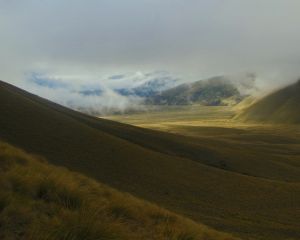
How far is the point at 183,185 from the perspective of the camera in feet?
124

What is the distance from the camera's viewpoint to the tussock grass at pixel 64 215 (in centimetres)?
849

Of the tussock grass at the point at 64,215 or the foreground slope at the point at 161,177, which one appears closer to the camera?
the tussock grass at the point at 64,215

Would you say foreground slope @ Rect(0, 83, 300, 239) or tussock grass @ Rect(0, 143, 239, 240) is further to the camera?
foreground slope @ Rect(0, 83, 300, 239)

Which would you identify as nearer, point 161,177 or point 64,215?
point 64,215

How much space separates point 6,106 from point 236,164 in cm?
3000

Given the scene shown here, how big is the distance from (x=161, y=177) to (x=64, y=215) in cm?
2950

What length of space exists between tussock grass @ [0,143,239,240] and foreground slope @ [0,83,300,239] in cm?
1113

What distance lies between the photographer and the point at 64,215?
9.77 metres

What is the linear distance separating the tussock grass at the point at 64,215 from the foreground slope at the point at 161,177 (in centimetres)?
1113

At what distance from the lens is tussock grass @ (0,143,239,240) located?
8.49 m

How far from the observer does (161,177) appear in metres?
39.0

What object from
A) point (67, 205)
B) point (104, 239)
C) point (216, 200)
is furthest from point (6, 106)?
point (104, 239)

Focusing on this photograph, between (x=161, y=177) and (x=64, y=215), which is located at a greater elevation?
(x=64, y=215)

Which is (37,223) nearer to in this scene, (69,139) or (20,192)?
(20,192)
